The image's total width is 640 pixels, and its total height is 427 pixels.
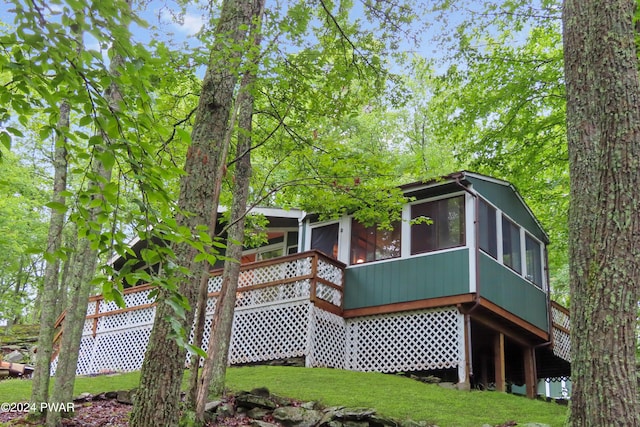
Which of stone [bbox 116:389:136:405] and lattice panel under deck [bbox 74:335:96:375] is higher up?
lattice panel under deck [bbox 74:335:96:375]

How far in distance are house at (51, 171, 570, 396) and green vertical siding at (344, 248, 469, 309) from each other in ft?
0.07

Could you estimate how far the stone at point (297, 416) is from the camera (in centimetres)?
709

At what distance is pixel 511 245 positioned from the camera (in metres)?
12.8

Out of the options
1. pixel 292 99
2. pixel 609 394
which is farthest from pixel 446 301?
pixel 609 394

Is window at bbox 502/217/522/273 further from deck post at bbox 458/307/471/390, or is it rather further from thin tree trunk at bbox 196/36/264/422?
thin tree trunk at bbox 196/36/264/422

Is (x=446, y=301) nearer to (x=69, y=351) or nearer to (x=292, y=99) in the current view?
(x=292, y=99)

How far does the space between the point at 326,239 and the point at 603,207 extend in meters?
9.69

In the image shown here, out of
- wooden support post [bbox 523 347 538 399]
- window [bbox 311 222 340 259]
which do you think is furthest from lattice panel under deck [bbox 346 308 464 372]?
wooden support post [bbox 523 347 538 399]

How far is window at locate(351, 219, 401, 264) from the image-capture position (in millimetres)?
12273

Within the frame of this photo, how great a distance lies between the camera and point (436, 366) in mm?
10945

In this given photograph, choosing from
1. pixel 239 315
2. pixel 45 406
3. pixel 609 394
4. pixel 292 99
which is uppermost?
pixel 292 99

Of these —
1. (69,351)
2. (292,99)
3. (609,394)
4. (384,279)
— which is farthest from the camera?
(384,279)

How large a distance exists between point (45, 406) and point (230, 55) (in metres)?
4.70

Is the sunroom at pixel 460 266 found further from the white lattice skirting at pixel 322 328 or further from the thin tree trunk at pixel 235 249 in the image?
the thin tree trunk at pixel 235 249
